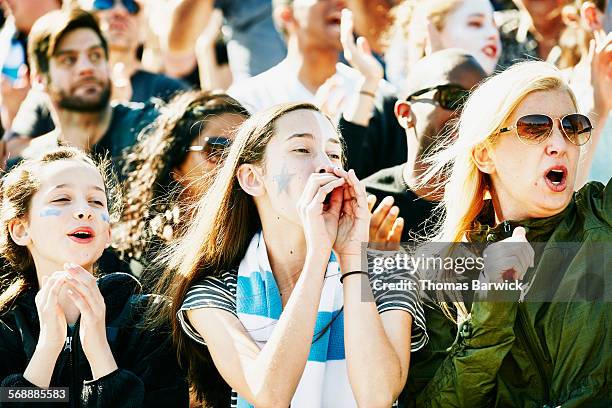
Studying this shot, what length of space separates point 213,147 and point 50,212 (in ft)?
2.90

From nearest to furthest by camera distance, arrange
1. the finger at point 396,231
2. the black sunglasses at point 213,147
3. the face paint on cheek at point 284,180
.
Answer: the face paint on cheek at point 284,180
the finger at point 396,231
the black sunglasses at point 213,147

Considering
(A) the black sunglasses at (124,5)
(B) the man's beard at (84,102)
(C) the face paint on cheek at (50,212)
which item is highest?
(A) the black sunglasses at (124,5)

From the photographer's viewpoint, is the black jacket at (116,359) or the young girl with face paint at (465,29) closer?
the black jacket at (116,359)

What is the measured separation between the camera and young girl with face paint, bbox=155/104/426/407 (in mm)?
2957

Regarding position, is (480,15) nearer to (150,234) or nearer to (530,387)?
(150,234)

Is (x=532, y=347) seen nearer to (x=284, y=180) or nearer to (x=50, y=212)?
(x=284, y=180)

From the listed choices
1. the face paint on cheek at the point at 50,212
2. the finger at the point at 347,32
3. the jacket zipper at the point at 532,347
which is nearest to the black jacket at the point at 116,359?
the face paint on cheek at the point at 50,212

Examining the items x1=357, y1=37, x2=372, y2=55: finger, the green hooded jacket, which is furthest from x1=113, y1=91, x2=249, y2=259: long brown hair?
the green hooded jacket

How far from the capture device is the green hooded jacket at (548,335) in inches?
115

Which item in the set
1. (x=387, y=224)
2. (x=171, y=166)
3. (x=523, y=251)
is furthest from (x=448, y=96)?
(x=523, y=251)

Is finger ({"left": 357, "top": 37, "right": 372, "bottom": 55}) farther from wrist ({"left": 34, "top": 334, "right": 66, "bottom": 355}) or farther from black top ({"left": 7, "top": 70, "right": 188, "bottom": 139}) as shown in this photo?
wrist ({"left": 34, "top": 334, "right": 66, "bottom": 355})

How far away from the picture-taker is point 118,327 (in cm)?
331

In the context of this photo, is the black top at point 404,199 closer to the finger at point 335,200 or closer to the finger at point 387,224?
the finger at point 387,224

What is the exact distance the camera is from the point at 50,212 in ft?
11.1
